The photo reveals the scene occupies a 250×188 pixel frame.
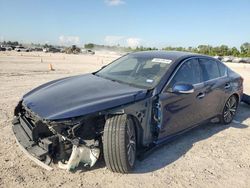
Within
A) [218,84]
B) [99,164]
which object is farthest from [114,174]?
[218,84]

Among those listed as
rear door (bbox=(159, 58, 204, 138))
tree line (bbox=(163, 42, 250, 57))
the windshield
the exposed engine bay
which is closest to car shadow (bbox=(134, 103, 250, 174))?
rear door (bbox=(159, 58, 204, 138))

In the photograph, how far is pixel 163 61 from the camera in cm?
475

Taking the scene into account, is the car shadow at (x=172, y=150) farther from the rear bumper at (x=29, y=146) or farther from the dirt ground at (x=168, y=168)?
the rear bumper at (x=29, y=146)

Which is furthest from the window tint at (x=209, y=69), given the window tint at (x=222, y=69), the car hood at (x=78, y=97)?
the car hood at (x=78, y=97)

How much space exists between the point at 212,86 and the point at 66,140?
3.13m

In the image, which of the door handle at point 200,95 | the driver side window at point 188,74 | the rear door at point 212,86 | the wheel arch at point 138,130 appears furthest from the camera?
the rear door at point 212,86

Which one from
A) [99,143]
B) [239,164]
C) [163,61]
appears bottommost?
[239,164]

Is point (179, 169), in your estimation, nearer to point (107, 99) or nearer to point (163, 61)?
point (107, 99)

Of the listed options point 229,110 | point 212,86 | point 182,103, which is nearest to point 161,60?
point 182,103

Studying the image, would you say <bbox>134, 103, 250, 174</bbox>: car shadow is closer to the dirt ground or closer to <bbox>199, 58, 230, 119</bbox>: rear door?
the dirt ground

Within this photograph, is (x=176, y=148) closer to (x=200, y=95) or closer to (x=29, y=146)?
(x=200, y=95)

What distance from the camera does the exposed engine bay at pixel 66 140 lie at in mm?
3385

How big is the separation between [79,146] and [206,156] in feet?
7.17

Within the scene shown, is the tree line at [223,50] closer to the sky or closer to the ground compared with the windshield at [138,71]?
closer to the ground
